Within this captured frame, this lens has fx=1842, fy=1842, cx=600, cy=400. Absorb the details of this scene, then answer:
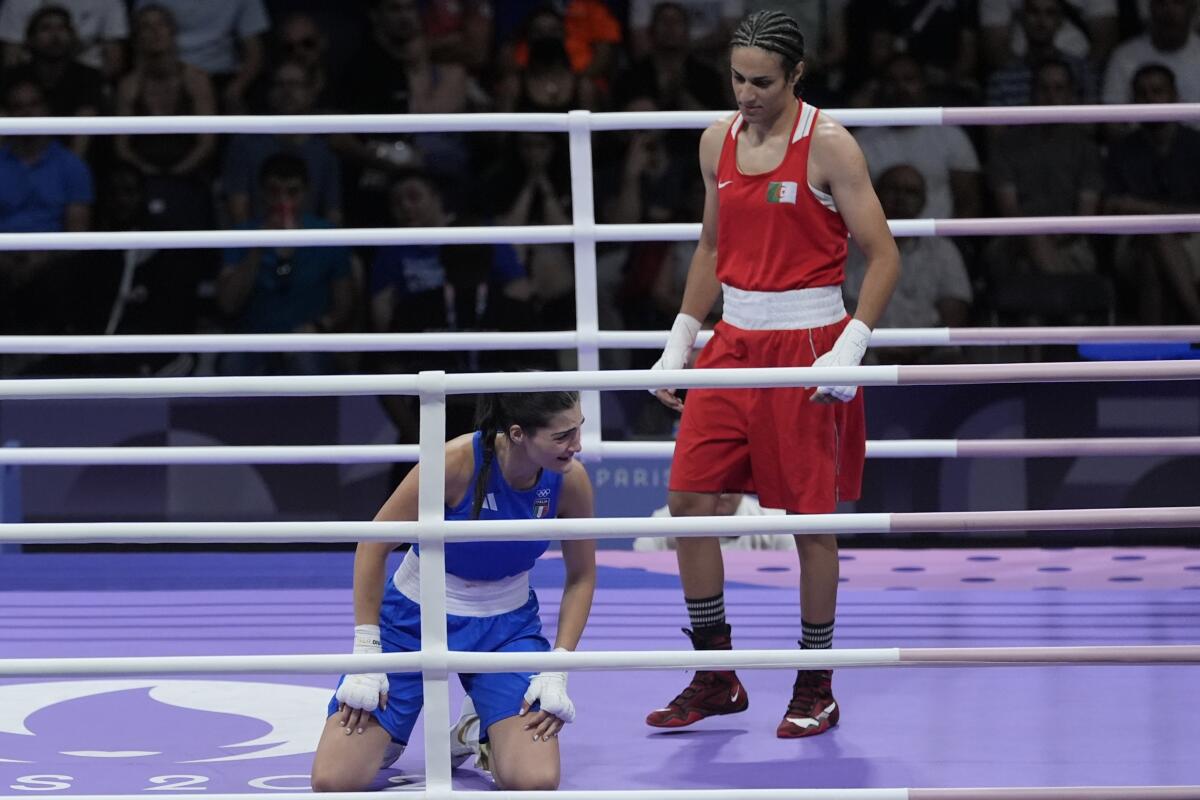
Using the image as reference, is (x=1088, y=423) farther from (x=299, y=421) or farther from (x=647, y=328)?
(x=299, y=421)

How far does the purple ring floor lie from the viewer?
337 cm

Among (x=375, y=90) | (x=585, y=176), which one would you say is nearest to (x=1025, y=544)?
(x=585, y=176)

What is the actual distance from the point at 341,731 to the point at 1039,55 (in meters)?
4.66

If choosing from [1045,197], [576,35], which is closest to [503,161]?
[576,35]

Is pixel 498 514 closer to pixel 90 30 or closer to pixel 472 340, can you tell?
pixel 472 340

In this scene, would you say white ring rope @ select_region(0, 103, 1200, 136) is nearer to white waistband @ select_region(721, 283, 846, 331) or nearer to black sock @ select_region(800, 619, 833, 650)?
white waistband @ select_region(721, 283, 846, 331)

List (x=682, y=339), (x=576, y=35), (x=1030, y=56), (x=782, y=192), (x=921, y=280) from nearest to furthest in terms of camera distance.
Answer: (x=782, y=192) → (x=682, y=339) → (x=921, y=280) → (x=1030, y=56) → (x=576, y=35)

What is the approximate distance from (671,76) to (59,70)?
7.65 ft

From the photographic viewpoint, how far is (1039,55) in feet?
22.7

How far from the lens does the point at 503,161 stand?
673 cm

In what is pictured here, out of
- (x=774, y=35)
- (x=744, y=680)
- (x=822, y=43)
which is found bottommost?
(x=744, y=680)

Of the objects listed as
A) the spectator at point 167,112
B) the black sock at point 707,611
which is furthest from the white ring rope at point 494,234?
the spectator at point 167,112

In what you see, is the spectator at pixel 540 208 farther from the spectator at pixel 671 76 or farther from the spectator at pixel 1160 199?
the spectator at pixel 1160 199

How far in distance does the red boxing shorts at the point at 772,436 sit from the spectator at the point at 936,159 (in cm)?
289
